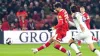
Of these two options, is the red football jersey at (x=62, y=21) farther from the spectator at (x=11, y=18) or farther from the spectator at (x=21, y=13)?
the spectator at (x=21, y=13)

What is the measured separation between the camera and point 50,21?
89.2 feet

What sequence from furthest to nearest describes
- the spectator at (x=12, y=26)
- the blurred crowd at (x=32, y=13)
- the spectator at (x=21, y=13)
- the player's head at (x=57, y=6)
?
the spectator at (x=21, y=13)
the blurred crowd at (x=32, y=13)
the spectator at (x=12, y=26)
the player's head at (x=57, y=6)

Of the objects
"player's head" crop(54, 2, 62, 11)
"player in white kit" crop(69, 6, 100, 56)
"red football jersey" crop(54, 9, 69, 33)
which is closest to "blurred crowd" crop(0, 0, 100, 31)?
"red football jersey" crop(54, 9, 69, 33)

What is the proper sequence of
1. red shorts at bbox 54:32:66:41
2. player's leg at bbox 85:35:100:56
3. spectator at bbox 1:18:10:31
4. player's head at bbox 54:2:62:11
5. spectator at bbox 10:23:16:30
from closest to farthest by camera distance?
player's leg at bbox 85:35:100:56, player's head at bbox 54:2:62:11, red shorts at bbox 54:32:66:41, spectator at bbox 1:18:10:31, spectator at bbox 10:23:16:30

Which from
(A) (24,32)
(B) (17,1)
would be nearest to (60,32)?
(A) (24,32)

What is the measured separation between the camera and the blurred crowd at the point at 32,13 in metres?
26.4

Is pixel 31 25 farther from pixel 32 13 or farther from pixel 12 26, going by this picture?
pixel 32 13

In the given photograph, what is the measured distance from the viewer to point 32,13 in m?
28.1

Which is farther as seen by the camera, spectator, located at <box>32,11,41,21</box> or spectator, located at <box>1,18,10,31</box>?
spectator, located at <box>32,11,41,21</box>

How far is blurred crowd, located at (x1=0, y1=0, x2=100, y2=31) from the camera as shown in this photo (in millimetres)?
26359

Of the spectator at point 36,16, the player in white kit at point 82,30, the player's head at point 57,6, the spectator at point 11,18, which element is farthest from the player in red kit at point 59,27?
the spectator at point 36,16

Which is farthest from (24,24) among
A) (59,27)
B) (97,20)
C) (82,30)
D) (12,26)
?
(82,30)

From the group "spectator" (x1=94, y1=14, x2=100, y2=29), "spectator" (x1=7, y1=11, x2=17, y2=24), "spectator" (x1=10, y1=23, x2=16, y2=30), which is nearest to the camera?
"spectator" (x1=10, y1=23, x2=16, y2=30)

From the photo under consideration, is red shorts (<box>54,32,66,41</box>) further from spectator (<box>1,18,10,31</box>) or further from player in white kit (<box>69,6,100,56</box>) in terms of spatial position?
spectator (<box>1,18,10,31</box>)
